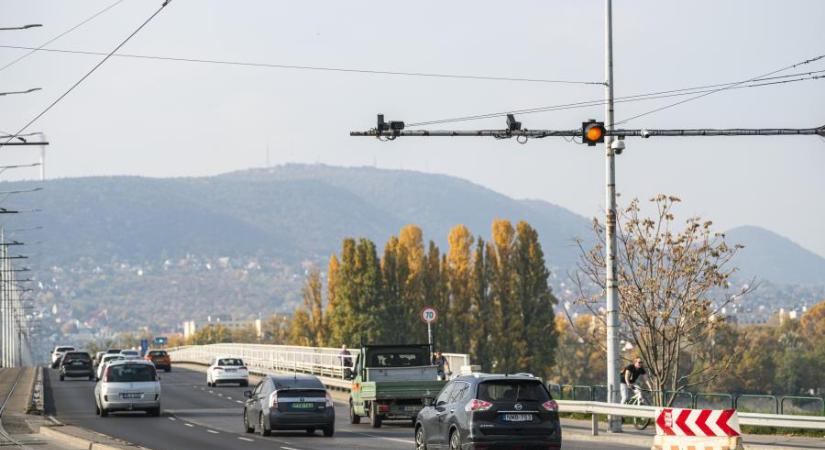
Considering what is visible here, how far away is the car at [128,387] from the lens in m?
42.9

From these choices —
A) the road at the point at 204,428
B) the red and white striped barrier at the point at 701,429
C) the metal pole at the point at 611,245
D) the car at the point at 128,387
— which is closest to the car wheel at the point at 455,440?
the red and white striped barrier at the point at 701,429

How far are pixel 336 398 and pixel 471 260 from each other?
74.7 metres

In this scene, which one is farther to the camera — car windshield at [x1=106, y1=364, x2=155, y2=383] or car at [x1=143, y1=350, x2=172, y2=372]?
car at [x1=143, y1=350, x2=172, y2=372]

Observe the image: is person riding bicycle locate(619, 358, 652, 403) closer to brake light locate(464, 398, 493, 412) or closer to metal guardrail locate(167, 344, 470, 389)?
metal guardrail locate(167, 344, 470, 389)

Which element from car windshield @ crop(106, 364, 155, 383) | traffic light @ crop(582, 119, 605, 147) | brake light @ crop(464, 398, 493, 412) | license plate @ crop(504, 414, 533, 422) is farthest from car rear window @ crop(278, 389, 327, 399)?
license plate @ crop(504, 414, 533, 422)

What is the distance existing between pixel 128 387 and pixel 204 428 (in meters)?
5.91

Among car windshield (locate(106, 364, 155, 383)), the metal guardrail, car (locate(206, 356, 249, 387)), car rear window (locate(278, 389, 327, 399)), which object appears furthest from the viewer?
car (locate(206, 356, 249, 387))

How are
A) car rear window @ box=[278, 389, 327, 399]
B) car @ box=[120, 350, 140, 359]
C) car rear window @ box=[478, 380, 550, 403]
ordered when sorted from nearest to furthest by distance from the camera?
car rear window @ box=[478, 380, 550, 403] → car rear window @ box=[278, 389, 327, 399] → car @ box=[120, 350, 140, 359]

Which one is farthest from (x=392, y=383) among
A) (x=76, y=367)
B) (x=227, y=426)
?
(x=76, y=367)

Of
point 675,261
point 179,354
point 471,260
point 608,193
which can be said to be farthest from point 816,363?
point 608,193

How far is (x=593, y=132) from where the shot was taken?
102 ft

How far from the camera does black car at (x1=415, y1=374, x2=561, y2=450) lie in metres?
24.2

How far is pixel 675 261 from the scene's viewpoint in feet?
150

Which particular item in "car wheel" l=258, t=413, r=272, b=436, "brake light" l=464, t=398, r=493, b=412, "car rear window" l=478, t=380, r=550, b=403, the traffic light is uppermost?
the traffic light
